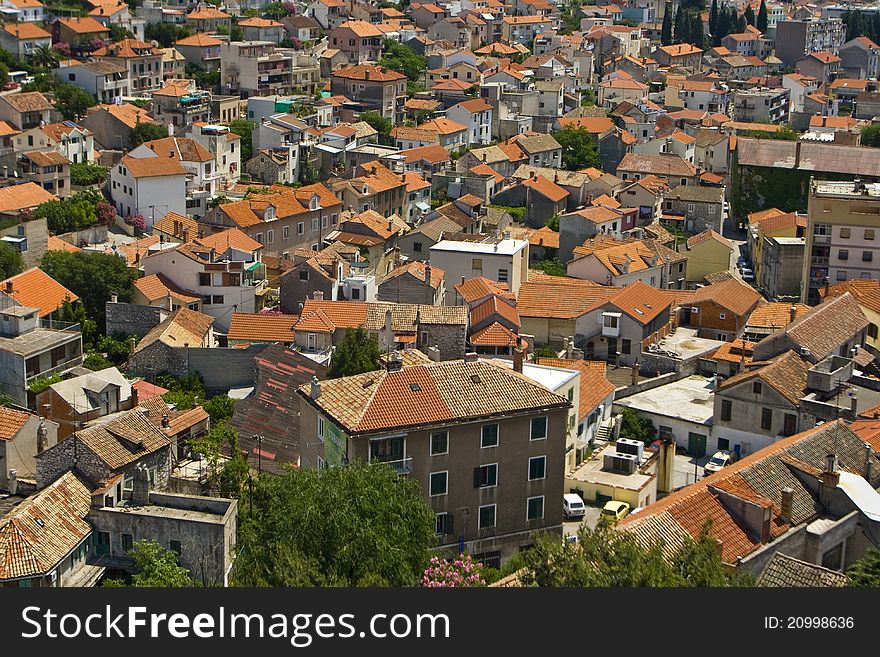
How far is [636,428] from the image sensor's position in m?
29.0

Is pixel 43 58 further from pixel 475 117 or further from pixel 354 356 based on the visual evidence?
pixel 354 356

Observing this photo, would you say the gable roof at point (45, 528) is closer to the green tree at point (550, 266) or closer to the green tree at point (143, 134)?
the green tree at point (550, 266)

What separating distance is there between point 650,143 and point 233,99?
19.2m

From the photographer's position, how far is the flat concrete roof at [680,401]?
29406 millimetres

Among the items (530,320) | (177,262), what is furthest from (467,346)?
(177,262)

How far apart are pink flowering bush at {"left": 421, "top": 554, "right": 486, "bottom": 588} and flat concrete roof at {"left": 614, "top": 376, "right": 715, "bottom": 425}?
1134cm

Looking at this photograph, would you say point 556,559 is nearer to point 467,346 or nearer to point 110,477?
point 110,477

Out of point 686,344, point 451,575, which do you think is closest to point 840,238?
point 686,344

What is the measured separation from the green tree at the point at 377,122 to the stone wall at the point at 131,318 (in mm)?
27436

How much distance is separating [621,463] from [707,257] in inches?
808

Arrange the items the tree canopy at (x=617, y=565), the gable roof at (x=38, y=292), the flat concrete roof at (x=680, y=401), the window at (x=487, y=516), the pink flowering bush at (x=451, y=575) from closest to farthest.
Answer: the tree canopy at (x=617, y=565)
the pink flowering bush at (x=451, y=575)
the window at (x=487, y=516)
the flat concrete roof at (x=680, y=401)
the gable roof at (x=38, y=292)

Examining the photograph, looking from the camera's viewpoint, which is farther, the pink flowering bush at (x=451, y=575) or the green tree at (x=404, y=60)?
the green tree at (x=404, y=60)

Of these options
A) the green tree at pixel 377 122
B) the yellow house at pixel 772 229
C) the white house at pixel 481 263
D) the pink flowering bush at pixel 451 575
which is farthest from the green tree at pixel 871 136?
the pink flowering bush at pixel 451 575

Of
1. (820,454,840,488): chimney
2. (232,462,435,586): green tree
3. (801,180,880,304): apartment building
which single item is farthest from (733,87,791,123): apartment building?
(232,462,435,586): green tree
